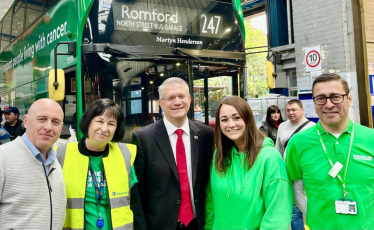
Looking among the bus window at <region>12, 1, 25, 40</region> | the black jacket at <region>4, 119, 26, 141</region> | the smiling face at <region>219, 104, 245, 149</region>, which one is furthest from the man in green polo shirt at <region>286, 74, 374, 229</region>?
the bus window at <region>12, 1, 25, 40</region>

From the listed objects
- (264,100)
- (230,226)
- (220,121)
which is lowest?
(230,226)

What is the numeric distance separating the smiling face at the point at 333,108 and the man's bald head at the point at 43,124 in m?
1.59

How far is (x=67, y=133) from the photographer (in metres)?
4.29

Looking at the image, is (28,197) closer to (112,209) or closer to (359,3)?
(112,209)

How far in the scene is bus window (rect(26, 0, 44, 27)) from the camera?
6176 mm

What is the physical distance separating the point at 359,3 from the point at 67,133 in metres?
6.39

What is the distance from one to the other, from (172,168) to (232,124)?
553 mm

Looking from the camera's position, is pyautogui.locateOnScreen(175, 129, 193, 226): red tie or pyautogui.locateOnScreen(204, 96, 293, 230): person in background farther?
pyautogui.locateOnScreen(175, 129, 193, 226): red tie

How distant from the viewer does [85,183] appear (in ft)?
6.47

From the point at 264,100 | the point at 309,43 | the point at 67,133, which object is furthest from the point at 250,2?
the point at 67,133

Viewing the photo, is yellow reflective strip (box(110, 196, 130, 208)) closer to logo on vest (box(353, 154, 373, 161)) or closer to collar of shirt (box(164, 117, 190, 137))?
collar of shirt (box(164, 117, 190, 137))

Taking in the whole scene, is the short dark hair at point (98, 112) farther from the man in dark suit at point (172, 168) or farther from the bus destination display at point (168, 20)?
the bus destination display at point (168, 20)

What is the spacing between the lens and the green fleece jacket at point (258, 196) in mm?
1916

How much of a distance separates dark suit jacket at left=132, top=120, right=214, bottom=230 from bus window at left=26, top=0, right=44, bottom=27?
16.3 feet
